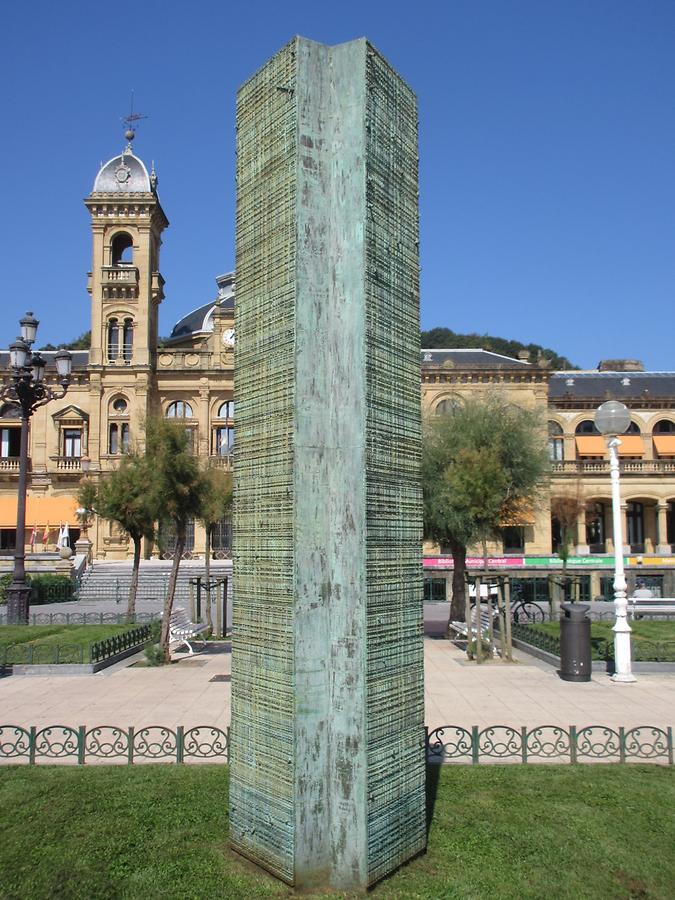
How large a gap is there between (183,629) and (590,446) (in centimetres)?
3787

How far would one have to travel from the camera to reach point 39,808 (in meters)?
6.98

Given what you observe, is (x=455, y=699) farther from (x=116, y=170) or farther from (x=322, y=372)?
(x=116, y=170)

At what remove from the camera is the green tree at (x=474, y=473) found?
18.3 metres

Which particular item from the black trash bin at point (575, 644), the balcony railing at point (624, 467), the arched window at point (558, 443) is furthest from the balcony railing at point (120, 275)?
the black trash bin at point (575, 644)

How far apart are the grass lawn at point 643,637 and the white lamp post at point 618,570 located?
1008mm

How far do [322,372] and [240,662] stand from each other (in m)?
2.24

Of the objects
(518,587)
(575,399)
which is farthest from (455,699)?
(575,399)

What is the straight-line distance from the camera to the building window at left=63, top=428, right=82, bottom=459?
158 feet

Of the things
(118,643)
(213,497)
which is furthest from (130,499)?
(118,643)

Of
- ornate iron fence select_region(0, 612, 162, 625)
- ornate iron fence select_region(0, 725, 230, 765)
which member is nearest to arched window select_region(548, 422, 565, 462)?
ornate iron fence select_region(0, 612, 162, 625)

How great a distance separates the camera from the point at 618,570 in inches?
577

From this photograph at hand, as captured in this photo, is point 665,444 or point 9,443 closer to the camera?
point 9,443

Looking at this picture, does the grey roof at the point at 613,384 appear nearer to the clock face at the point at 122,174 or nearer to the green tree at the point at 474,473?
the green tree at the point at 474,473

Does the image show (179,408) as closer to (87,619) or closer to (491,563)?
(491,563)
